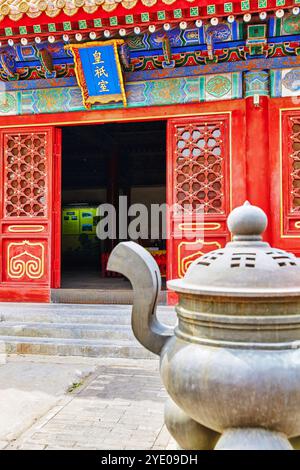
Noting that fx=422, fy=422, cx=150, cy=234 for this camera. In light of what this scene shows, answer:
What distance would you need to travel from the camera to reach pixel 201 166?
590cm

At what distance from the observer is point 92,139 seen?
10188mm

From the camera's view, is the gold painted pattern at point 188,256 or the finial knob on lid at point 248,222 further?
the gold painted pattern at point 188,256

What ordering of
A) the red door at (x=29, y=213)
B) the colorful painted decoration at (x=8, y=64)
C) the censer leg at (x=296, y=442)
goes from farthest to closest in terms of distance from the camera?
the red door at (x=29, y=213) → the colorful painted decoration at (x=8, y=64) → the censer leg at (x=296, y=442)

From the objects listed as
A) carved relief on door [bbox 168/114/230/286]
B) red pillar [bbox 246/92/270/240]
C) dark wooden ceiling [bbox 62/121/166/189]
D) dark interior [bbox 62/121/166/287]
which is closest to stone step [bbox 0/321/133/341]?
carved relief on door [bbox 168/114/230/286]

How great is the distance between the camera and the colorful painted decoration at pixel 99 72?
560 cm

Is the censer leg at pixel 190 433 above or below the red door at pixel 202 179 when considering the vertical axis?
below

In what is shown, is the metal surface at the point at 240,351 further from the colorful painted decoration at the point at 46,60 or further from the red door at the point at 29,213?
the colorful painted decoration at the point at 46,60

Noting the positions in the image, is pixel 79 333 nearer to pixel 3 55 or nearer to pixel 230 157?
pixel 230 157

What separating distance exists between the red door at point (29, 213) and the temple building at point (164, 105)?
0.02m

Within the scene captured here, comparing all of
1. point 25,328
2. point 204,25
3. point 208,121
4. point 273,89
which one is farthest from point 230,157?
point 25,328

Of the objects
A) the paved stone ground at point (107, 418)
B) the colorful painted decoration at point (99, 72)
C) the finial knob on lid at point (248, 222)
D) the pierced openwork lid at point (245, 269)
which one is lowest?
the paved stone ground at point (107, 418)

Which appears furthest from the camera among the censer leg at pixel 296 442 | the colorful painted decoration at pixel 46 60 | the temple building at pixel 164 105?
the colorful painted decoration at pixel 46 60

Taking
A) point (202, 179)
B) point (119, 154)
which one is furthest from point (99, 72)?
point (119, 154)

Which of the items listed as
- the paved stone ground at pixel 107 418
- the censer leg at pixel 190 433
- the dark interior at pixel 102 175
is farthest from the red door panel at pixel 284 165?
the dark interior at pixel 102 175
